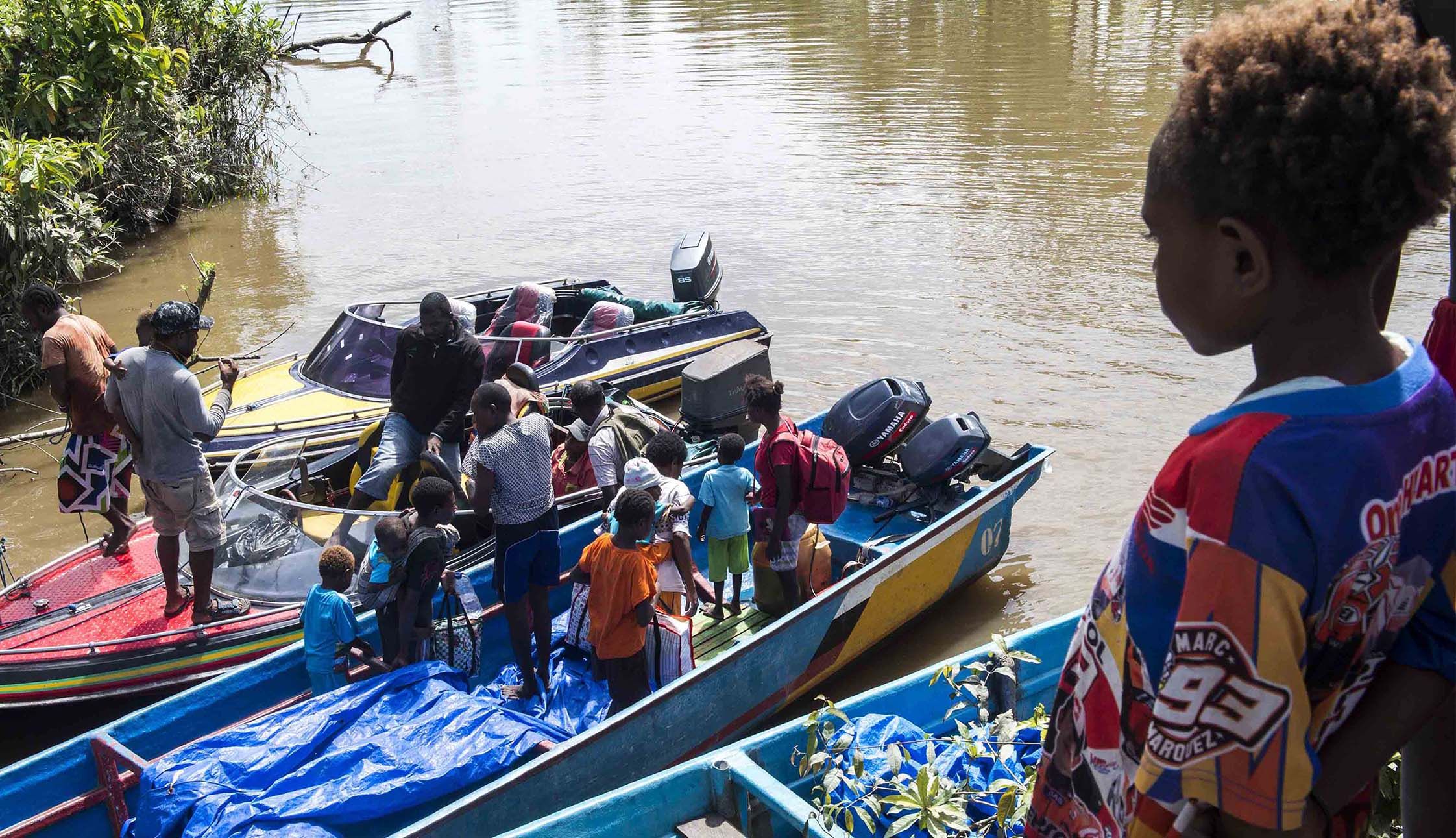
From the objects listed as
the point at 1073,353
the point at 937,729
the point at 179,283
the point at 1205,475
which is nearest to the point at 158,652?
the point at 937,729

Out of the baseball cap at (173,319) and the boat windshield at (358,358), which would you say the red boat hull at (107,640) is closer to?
the baseball cap at (173,319)

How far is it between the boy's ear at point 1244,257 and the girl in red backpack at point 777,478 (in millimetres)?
4882

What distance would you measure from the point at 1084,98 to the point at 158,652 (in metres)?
20.5

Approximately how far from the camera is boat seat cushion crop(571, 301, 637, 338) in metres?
10.7

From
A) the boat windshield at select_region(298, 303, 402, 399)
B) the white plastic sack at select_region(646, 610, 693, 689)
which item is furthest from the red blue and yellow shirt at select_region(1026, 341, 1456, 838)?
the boat windshield at select_region(298, 303, 402, 399)

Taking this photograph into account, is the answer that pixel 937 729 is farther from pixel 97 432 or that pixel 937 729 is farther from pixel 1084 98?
pixel 1084 98

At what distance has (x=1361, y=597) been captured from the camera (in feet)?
4.43

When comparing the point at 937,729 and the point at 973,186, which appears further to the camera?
the point at 973,186

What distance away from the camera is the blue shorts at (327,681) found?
5.54 meters

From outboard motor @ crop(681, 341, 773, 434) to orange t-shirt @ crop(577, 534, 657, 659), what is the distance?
330 centimetres

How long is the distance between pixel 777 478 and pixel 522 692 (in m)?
1.76

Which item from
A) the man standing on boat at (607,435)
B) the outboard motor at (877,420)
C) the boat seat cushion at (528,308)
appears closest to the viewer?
the man standing on boat at (607,435)

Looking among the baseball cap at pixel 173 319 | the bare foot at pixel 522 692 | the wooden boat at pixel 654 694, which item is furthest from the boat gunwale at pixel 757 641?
the baseball cap at pixel 173 319

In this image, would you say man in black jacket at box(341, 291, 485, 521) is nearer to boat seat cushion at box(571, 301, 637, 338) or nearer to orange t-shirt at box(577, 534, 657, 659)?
orange t-shirt at box(577, 534, 657, 659)
